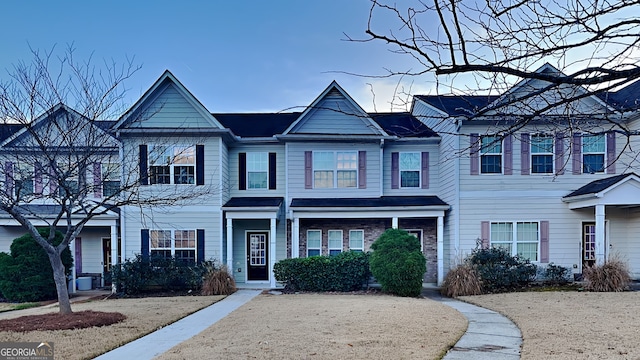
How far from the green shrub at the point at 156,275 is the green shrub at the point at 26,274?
2.02 m

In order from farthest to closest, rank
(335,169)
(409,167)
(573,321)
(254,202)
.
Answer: (409,167) → (335,169) → (254,202) → (573,321)

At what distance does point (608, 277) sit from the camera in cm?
1456

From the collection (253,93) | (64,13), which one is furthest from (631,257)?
(64,13)

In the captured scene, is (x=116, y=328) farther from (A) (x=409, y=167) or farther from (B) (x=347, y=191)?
(A) (x=409, y=167)

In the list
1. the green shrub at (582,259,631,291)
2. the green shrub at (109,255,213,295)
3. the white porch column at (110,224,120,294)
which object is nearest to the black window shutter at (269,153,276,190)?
the green shrub at (109,255,213,295)

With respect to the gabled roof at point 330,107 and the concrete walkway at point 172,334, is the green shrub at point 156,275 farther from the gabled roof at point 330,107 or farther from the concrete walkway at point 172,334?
the gabled roof at point 330,107

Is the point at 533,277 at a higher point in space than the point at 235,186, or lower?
lower

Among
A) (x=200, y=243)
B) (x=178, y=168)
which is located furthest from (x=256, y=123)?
(x=200, y=243)

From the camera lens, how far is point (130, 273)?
16016mm

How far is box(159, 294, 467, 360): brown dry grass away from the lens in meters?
6.94

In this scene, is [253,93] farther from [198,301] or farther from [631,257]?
[631,257]

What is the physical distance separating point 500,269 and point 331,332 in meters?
8.95

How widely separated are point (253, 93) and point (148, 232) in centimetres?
1072

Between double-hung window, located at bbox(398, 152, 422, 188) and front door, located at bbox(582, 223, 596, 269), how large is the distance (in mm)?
6184
